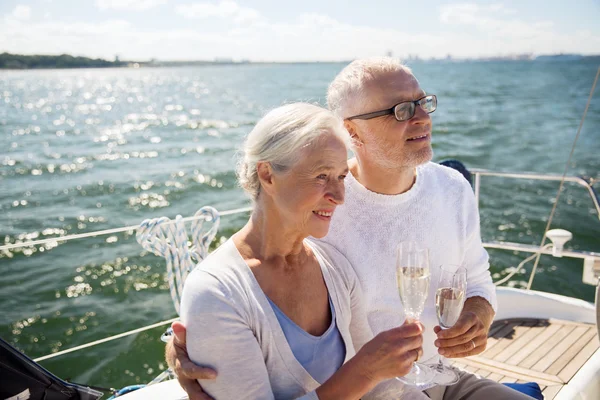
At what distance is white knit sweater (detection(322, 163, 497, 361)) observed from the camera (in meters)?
1.84

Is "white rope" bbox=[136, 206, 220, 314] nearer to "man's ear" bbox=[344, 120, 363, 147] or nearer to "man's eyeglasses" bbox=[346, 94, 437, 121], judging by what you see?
"man's ear" bbox=[344, 120, 363, 147]

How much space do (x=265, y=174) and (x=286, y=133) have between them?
0.13 m

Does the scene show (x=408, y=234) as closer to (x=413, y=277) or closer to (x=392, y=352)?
(x=413, y=277)

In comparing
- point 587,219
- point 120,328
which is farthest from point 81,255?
point 587,219

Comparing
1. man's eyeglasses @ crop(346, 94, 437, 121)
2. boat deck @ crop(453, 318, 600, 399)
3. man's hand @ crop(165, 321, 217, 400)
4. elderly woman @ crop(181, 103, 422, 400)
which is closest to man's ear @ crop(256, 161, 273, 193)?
elderly woman @ crop(181, 103, 422, 400)

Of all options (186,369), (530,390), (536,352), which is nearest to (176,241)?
(186,369)

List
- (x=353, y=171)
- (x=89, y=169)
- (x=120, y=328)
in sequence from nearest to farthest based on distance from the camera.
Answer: (x=353, y=171) < (x=120, y=328) < (x=89, y=169)

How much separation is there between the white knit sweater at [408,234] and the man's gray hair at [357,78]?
0.26m

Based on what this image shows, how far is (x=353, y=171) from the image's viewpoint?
2043 mm

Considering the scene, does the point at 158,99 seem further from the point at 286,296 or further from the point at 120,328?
the point at 286,296

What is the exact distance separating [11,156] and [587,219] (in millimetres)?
17811

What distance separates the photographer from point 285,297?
4.87 feet

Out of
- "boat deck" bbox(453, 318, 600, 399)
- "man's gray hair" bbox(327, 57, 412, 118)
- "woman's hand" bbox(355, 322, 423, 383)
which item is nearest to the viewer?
"woman's hand" bbox(355, 322, 423, 383)

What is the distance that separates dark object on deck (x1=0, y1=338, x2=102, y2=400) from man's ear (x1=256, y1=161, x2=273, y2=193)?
105 cm
